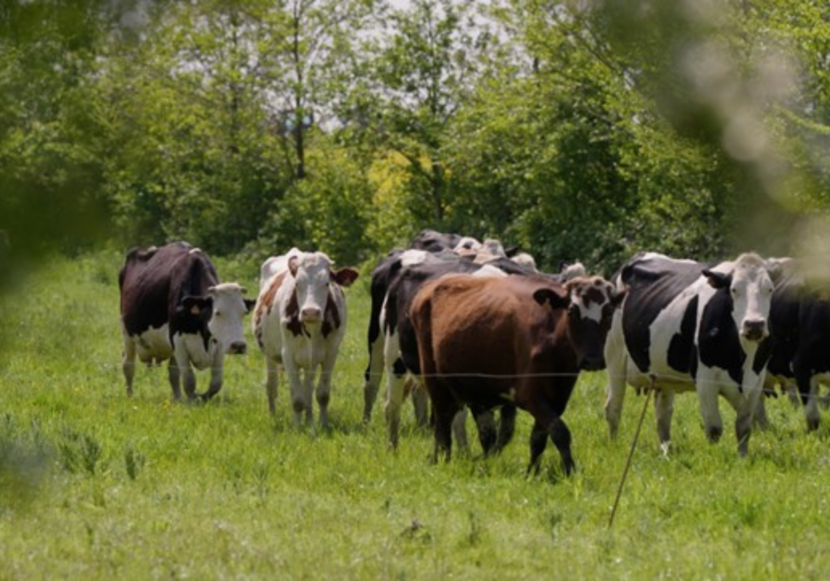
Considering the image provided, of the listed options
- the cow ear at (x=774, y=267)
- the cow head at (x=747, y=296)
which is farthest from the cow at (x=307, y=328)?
the cow ear at (x=774, y=267)

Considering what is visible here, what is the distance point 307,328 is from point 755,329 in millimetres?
5054

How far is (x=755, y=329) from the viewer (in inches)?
475

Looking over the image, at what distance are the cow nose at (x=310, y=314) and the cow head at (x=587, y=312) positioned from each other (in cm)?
389

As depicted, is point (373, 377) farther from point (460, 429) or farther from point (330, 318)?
point (460, 429)

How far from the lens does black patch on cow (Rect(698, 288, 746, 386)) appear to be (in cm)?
1264

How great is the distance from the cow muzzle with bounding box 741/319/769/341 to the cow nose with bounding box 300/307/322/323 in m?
4.56

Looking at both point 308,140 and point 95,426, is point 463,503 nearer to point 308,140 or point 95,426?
point 95,426

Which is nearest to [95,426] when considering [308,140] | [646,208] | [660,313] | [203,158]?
[660,313]

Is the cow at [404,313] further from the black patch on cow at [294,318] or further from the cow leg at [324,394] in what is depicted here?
the black patch on cow at [294,318]

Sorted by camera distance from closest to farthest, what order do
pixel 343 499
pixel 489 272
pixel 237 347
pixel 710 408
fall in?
1. pixel 343 499
2. pixel 710 408
3. pixel 489 272
4. pixel 237 347

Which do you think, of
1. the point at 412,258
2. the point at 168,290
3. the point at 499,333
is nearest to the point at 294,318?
the point at 412,258

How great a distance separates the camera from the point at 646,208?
18.1ft

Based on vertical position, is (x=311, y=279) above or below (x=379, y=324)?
above

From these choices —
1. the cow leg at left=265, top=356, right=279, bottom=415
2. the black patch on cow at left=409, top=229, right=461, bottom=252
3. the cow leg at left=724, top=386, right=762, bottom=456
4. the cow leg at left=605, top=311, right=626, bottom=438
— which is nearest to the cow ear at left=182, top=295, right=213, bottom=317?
the cow leg at left=265, top=356, right=279, bottom=415
